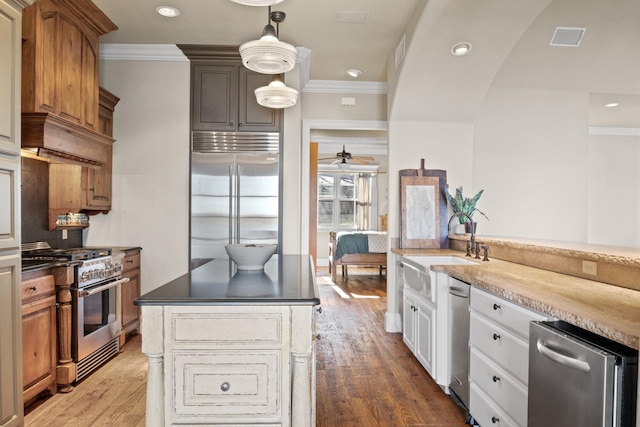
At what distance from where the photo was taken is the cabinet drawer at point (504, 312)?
172cm

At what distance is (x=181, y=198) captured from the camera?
4.04 metres

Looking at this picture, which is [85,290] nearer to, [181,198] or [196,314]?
[181,198]

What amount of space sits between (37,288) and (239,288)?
165 centimetres

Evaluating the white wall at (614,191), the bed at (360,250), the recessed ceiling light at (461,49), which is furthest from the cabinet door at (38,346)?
the white wall at (614,191)

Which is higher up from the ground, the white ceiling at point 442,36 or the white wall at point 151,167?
the white ceiling at point 442,36

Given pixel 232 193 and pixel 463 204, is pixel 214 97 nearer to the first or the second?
pixel 232 193

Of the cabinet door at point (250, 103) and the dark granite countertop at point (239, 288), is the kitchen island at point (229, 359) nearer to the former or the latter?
the dark granite countertop at point (239, 288)

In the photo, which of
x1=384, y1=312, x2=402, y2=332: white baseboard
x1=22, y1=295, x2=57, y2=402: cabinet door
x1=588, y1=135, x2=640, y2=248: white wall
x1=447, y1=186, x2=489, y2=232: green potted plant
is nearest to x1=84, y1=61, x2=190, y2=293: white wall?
x1=22, y1=295, x2=57, y2=402: cabinet door

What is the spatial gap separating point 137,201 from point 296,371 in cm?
309

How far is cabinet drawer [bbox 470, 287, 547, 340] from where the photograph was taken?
5.64 feet

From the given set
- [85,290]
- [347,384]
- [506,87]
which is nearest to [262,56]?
[85,290]

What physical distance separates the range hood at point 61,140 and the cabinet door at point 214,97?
921 mm

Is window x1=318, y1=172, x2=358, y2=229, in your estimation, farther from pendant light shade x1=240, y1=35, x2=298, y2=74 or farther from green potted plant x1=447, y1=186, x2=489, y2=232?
pendant light shade x1=240, y1=35, x2=298, y2=74

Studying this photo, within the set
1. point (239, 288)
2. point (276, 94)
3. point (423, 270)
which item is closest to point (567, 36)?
point (423, 270)
